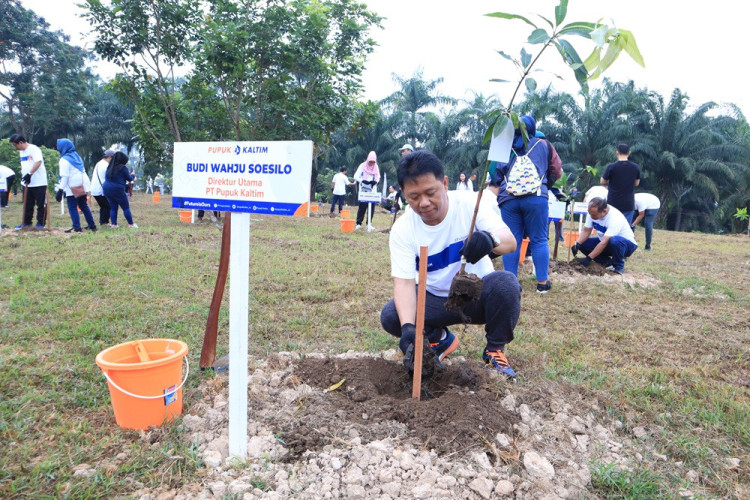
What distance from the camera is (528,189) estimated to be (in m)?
4.37

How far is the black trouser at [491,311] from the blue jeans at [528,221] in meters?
1.73

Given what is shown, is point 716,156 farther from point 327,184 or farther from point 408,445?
point 408,445

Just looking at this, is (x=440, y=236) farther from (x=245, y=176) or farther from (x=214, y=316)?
(x=214, y=316)

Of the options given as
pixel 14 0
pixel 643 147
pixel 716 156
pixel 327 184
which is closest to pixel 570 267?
pixel 327 184

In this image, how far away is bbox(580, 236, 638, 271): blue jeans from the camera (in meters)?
5.87

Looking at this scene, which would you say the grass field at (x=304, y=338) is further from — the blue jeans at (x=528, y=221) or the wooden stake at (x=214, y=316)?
the blue jeans at (x=528, y=221)

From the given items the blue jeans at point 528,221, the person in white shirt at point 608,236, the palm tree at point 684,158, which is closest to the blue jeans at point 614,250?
the person in white shirt at point 608,236

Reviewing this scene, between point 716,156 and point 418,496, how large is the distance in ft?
99.9

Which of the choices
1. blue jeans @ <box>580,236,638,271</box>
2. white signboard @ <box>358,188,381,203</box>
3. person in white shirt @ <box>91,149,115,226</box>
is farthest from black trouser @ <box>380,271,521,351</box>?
person in white shirt @ <box>91,149,115,226</box>

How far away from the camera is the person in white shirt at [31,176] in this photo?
7562 mm

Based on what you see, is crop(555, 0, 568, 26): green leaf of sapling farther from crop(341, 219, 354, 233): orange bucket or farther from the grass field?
crop(341, 219, 354, 233): orange bucket

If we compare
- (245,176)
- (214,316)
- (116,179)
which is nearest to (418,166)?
(245,176)

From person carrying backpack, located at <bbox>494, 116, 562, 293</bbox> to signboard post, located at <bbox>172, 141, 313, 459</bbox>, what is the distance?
9.79ft

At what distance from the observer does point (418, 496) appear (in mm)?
1711
